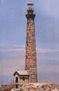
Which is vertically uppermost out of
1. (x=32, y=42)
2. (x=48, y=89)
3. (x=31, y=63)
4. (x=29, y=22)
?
(x=29, y=22)

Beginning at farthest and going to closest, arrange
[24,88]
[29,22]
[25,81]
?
[29,22]
[25,81]
[24,88]

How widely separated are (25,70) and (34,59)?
3.18 m

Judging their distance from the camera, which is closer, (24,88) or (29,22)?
(24,88)

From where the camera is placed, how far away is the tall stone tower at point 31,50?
209ft

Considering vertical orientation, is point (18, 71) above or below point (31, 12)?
below

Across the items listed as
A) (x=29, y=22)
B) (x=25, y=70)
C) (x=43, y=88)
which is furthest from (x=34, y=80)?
(x=29, y=22)

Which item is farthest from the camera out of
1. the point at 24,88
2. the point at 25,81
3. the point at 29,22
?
the point at 29,22

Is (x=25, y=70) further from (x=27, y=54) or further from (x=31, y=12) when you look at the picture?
(x=31, y=12)

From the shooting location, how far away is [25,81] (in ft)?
202

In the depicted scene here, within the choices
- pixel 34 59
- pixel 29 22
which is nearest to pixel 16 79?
pixel 34 59

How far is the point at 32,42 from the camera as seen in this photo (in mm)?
64812

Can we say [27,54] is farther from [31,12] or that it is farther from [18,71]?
[31,12]

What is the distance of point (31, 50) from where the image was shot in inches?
2539

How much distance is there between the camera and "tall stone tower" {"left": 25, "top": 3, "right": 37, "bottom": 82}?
63781mm
